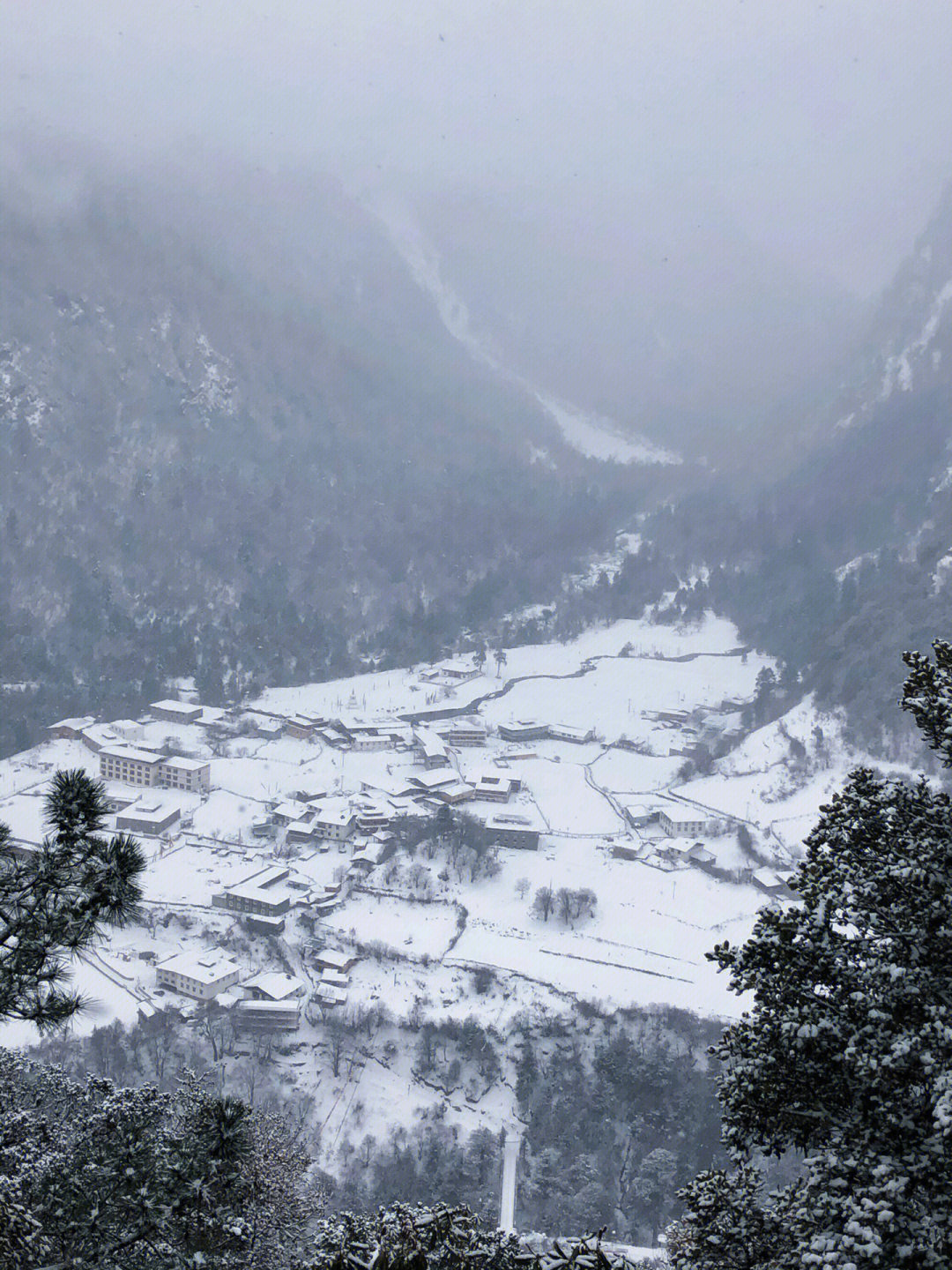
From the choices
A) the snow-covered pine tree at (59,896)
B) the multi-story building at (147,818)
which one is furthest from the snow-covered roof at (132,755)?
the snow-covered pine tree at (59,896)

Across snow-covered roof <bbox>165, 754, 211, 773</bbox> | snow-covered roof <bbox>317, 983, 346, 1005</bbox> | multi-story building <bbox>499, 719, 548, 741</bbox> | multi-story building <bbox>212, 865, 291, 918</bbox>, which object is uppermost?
multi-story building <bbox>499, 719, 548, 741</bbox>

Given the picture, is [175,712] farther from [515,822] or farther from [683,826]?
[683,826]

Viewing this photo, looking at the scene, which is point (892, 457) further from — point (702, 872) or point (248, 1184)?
point (248, 1184)

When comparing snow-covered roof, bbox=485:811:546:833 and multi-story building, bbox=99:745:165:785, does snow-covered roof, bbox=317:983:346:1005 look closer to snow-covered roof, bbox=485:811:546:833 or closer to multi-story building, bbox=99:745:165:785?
snow-covered roof, bbox=485:811:546:833

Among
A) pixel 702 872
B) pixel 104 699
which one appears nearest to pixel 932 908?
pixel 702 872

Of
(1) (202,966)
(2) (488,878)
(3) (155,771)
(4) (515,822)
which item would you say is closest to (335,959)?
(1) (202,966)

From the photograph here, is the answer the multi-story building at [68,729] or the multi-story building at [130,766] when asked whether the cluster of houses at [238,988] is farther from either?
→ the multi-story building at [68,729]

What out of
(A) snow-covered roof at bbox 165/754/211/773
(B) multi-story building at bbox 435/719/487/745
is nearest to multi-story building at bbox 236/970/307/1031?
(A) snow-covered roof at bbox 165/754/211/773
